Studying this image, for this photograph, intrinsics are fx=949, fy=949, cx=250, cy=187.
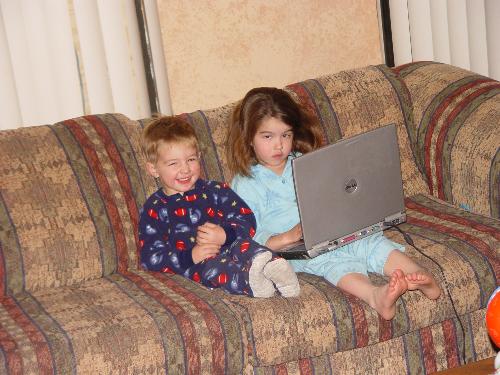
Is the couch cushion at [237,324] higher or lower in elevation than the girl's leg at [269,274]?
lower

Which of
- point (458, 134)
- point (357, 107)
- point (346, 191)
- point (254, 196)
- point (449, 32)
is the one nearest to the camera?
point (346, 191)

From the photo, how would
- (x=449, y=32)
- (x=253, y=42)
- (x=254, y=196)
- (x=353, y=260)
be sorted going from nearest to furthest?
(x=353, y=260)
(x=254, y=196)
(x=253, y=42)
(x=449, y=32)

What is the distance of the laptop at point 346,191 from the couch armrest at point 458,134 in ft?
1.28

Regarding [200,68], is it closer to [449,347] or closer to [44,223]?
[44,223]

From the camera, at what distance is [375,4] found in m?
4.62

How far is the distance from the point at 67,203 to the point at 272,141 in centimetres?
71

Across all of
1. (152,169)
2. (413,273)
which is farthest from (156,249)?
(413,273)

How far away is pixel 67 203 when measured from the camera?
10.2ft

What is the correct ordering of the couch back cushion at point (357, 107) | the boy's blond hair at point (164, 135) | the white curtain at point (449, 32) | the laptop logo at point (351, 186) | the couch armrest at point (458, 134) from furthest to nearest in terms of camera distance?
1. the white curtain at point (449, 32)
2. the couch back cushion at point (357, 107)
3. the couch armrest at point (458, 134)
4. the boy's blond hair at point (164, 135)
5. the laptop logo at point (351, 186)

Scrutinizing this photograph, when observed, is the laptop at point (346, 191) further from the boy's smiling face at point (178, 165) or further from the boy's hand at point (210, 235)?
the boy's smiling face at point (178, 165)

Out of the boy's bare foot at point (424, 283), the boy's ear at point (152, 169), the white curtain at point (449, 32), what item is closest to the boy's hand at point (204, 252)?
the boy's ear at point (152, 169)

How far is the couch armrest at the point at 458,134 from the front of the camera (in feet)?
10.6

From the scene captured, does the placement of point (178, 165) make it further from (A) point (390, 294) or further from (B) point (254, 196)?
(A) point (390, 294)

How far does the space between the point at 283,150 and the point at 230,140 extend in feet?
0.68
